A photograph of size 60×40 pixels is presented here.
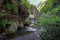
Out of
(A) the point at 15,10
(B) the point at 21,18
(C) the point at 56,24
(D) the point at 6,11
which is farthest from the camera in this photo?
(B) the point at 21,18

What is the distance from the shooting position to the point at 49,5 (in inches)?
294

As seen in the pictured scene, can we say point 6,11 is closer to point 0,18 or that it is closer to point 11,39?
point 0,18

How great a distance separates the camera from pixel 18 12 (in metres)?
19.4

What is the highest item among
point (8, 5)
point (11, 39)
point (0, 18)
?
point (8, 5)

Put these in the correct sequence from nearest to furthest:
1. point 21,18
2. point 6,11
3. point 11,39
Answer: point 11,39
point 6,11
point 21,18

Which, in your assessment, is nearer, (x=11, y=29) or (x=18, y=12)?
(x=11, y=29)

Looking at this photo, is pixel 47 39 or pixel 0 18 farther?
pixel 0 18

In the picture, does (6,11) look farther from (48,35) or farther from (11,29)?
(48,35)

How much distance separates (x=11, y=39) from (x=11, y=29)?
2.65m

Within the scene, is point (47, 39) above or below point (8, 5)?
below

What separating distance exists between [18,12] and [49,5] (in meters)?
12.1

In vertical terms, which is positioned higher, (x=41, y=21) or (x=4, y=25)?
(x=41, y=21)

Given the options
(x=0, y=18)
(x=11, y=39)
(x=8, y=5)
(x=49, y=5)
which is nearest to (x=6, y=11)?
(x=8, y=5)

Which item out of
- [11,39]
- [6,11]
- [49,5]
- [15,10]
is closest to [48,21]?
[49,5]
